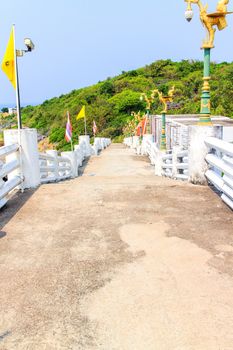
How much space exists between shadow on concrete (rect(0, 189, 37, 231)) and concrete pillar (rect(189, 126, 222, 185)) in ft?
12.6

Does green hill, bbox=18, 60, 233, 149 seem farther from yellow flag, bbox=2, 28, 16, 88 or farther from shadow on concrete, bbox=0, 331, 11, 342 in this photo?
shadow on concrete, bbox=0, 331, 11, 342

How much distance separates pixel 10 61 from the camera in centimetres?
829

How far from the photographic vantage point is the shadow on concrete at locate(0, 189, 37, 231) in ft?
19.9

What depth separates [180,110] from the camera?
74625 millimetres

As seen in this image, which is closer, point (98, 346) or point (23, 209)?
point (98, 346)

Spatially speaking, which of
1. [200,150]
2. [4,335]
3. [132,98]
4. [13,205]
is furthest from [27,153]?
[132,98]

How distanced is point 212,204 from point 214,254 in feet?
7.88

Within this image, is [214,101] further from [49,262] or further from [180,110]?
[49,262]

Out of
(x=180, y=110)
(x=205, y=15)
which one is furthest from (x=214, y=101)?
(x=205, y=15)

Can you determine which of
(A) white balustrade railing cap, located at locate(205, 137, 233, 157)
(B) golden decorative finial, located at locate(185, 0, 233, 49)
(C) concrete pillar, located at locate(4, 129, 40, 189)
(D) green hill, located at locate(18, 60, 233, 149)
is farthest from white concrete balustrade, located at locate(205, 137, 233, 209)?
(D) green hill, located at locate(18, 60, 233, 149)

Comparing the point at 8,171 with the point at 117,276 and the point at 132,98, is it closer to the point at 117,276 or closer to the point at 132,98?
the point at 117,276

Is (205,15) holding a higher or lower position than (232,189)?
higher

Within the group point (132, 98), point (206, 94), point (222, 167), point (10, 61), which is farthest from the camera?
point (132, 98)

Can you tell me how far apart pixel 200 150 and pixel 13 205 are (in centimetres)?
440
